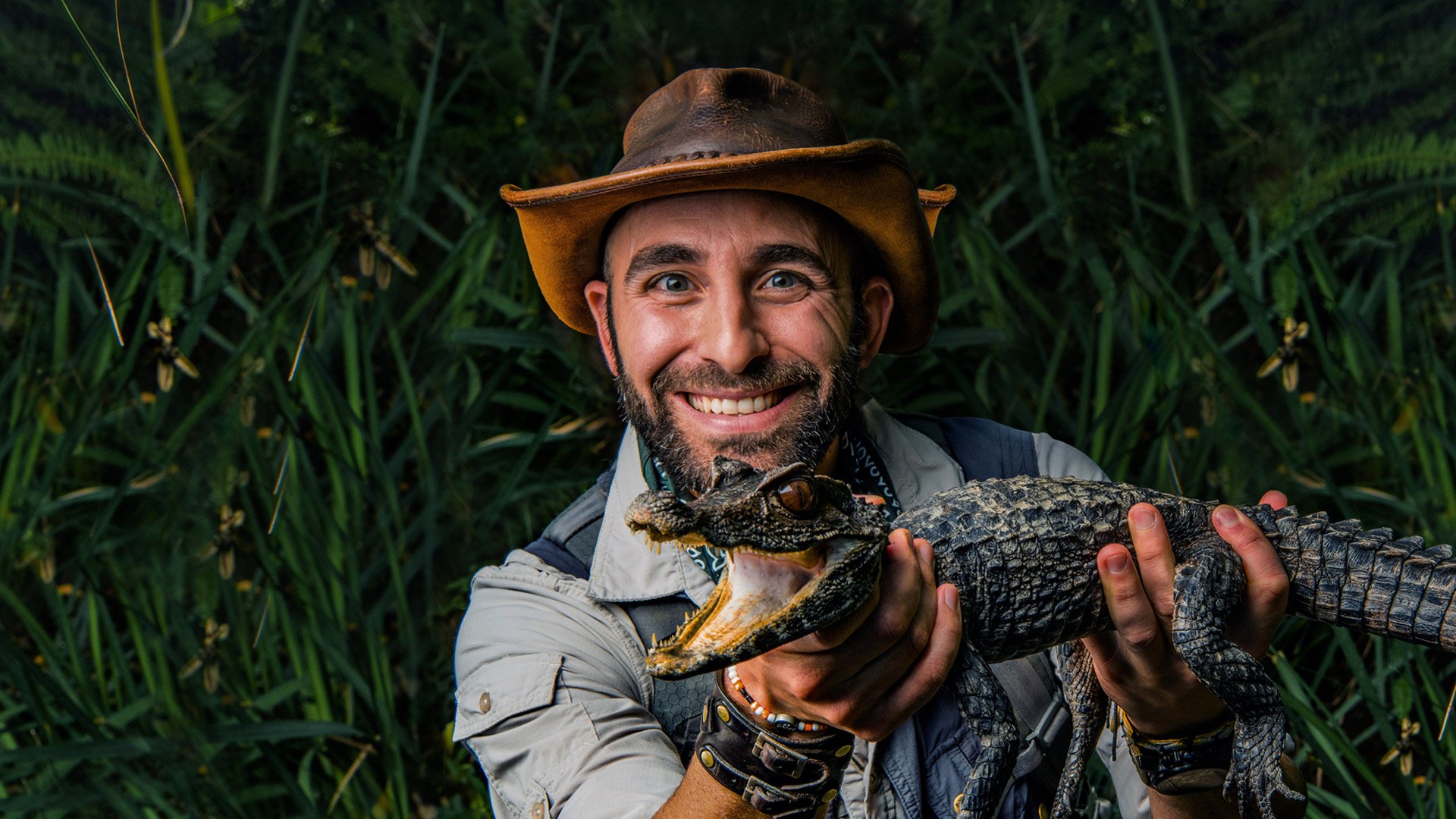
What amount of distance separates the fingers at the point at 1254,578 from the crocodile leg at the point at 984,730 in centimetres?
46

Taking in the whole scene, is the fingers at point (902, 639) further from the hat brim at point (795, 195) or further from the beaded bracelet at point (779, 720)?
the hat brim at point (795, 195)

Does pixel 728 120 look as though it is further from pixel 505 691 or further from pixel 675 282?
pixel 505 691

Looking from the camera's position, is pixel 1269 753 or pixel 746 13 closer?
pixel 1269 753

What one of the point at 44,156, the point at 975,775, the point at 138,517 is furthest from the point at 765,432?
the point at 44,156

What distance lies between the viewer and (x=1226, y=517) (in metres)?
1.88

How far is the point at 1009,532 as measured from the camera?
5.85 ft

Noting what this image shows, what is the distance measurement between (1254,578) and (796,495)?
91 centimetres

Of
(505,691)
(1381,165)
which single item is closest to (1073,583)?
(505,691)

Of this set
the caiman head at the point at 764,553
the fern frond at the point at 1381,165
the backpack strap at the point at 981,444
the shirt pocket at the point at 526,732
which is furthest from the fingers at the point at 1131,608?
the fern frond at the point at 1381,165

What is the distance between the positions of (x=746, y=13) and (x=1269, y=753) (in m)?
2.75

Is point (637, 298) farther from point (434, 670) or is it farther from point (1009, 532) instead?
point (434, 670)

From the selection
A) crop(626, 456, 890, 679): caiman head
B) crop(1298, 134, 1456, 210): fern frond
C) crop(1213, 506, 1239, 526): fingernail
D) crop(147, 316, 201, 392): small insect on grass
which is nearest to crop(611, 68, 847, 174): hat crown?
crop(626, 456, 890, 679): caiman head

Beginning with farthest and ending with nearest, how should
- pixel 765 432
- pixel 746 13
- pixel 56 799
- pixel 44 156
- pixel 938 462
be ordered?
pixel 746 13 < pixel 44 156 < pixel 56 799 < pixel 938 462 < pixel 765 432

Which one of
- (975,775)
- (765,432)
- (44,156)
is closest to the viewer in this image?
(975,775)
